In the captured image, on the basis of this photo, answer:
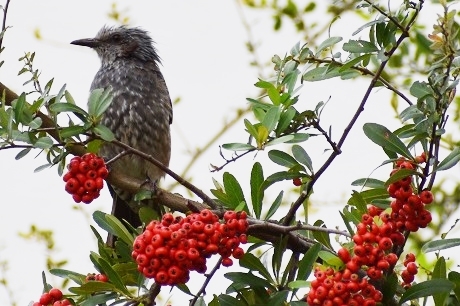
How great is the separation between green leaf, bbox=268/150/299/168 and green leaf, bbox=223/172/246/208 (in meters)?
0.17

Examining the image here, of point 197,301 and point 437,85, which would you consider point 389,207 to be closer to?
point 437,85

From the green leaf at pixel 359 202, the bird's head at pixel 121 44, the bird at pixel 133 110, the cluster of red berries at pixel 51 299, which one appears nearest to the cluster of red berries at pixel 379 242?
the green leaf at pixel 359 202

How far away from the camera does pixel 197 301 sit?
8.07ft

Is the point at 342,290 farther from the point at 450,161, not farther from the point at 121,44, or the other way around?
the point at 121,44

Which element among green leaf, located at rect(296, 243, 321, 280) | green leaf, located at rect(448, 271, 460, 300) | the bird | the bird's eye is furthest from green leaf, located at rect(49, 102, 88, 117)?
the bird's eye

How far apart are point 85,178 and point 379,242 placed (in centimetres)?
99

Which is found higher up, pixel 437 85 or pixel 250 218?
pixel 437 85

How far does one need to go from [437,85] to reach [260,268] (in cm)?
72

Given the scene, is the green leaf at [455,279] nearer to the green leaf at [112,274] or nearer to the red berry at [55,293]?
the green leaf at [112,274]

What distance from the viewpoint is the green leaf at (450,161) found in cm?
230

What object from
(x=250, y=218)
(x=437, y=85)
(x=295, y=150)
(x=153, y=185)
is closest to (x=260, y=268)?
(x=250, y=218)

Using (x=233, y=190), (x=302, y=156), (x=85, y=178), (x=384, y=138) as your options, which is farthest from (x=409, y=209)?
(x=85, y=178)

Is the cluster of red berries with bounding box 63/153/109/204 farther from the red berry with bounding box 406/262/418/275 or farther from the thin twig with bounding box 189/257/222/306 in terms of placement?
the red berry with bounding box 406/262/418/275

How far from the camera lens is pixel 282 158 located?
8.45 feet
